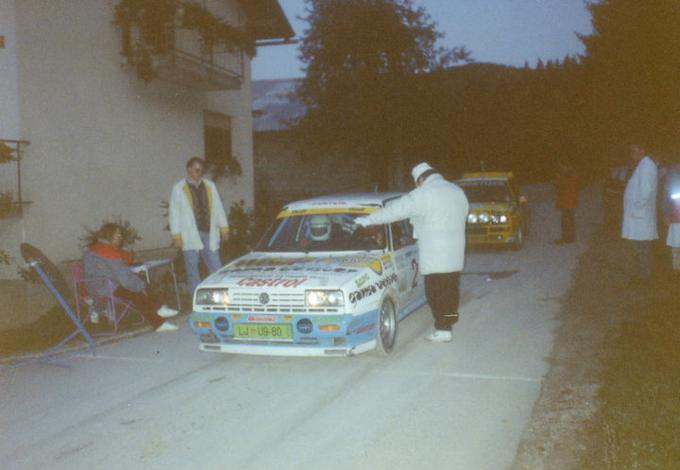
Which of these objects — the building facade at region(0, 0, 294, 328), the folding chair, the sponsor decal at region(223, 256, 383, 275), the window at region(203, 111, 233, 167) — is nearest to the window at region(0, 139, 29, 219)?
the building facade at region(0, 0, 294, 328)

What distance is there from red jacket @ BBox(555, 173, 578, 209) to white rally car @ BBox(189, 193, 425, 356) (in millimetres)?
9492

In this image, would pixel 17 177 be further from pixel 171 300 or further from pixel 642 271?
pixel 642 271

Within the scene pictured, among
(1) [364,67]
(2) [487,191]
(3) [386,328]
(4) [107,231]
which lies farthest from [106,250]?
(1) [364,67]

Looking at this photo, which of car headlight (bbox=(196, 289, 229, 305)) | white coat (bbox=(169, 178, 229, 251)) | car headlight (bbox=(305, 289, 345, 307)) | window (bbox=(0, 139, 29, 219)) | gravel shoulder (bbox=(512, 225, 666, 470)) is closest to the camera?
gravel shoulder (bbox=(512, 225, 666, 470))

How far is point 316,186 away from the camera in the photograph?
35438mm

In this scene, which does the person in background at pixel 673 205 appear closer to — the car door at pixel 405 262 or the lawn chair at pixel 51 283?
the car door at pixel 405 262

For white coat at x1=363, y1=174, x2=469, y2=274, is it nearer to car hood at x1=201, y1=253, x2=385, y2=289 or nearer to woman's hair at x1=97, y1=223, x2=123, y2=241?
car hood at x1=201, y1=253, x2=385, y2=289

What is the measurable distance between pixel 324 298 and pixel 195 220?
369 centimetres

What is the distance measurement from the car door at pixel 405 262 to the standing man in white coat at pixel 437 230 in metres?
0.30

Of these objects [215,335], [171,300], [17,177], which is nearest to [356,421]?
[215,335]

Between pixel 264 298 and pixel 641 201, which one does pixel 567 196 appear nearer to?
pixel 641 201

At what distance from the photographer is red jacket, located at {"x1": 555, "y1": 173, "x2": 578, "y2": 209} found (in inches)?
644

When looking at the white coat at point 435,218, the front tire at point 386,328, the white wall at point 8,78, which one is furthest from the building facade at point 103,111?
the front tire at point 386,328

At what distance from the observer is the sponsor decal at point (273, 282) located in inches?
256
